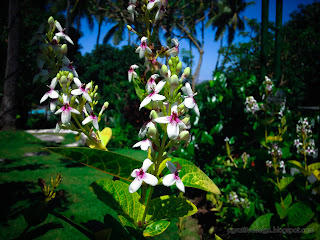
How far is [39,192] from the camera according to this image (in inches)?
142

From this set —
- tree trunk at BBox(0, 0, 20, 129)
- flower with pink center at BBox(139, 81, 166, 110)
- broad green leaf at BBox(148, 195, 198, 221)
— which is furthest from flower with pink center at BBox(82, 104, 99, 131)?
tree trunk at BBox(0, 0, 20, 129)

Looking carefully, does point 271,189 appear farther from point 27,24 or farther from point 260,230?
point 27,24

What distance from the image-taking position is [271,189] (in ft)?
7.26

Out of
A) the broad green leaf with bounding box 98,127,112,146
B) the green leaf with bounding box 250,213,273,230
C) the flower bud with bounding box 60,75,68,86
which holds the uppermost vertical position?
the flower bud with bounding box 60,75,68,86

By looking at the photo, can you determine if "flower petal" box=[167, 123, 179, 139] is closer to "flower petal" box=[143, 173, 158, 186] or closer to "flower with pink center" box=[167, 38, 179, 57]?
"flower petal" box=[143, 173, 158, 186]

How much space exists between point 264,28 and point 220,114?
1160 millimetres

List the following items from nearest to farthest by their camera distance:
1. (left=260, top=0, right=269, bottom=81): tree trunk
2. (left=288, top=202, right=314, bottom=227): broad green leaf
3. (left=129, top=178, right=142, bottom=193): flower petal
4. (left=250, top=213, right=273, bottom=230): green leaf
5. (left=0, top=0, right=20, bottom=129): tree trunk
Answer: (left=129, top=178, right=142, bottom=193): flower petal → (left=288, top=202, right=314, bottom=227): broad green leaf → (left=250, top=213, right=273, bottom=230): green leaf → (left=260, top=0, right=269, bottom=81): tree trunk → (left=0, top=0, right=20, bottom=129): tree trunk

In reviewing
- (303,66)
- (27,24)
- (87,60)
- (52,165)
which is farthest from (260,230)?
(27,24)

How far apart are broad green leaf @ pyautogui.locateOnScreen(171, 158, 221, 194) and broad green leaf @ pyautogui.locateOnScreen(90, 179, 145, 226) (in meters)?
0.17

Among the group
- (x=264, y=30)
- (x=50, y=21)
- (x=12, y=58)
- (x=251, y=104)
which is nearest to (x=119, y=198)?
(x=50, y=21)

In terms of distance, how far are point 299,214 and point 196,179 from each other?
1715 mm

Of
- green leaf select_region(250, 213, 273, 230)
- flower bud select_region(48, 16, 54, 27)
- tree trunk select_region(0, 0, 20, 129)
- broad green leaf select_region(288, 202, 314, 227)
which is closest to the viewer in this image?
flower bud select_region(48, 16, 54, 27)

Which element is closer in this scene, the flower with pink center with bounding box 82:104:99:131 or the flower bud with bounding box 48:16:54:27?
the flower with pink center with bounding box 82:104:99:131

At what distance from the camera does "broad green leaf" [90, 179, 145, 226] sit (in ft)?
2.03
